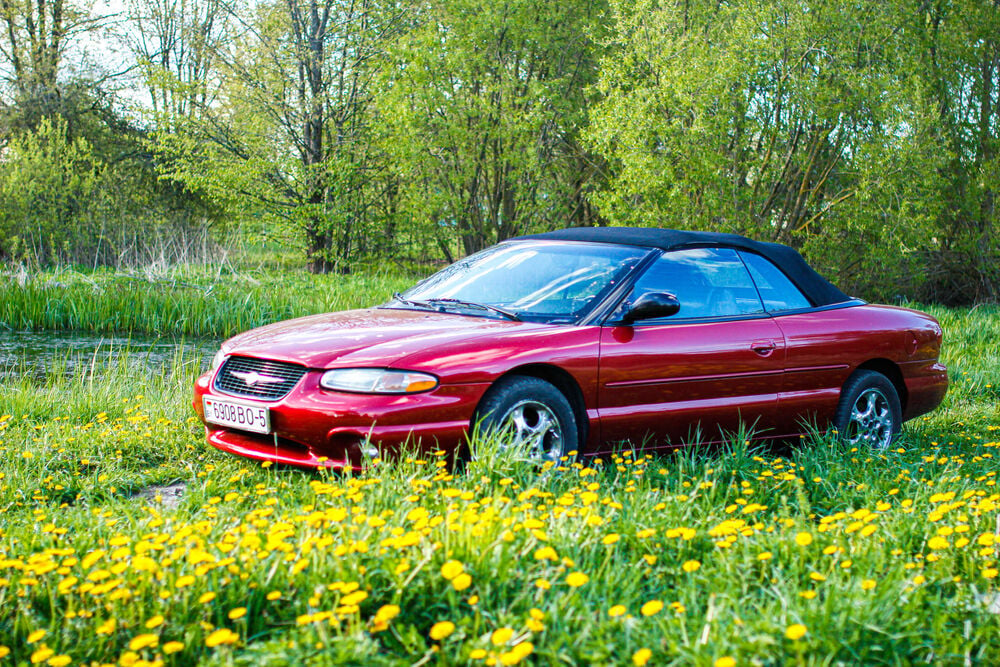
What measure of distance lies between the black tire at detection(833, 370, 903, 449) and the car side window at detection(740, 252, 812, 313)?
0.60 metres

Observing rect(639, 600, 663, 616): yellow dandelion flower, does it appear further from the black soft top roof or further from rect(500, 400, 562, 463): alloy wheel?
the black soft top roof

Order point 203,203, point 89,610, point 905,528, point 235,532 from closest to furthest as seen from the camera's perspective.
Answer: point 89,610
point 235,532
point 905,528
point 203,203

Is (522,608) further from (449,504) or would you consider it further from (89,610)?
(89,610)

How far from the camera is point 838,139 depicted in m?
17.0

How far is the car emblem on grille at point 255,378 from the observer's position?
4.61 metres

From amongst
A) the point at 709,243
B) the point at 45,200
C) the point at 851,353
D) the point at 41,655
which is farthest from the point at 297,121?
the point at 41,655

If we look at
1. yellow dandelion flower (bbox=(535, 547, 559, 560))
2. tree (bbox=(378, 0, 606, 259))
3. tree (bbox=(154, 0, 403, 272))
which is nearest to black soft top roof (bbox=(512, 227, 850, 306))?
yellow dandelion flower (bbox=(535, 547, 559, 560))

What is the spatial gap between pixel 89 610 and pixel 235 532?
606 mm

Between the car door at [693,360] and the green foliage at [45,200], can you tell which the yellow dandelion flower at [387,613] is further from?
the green foliage at [45,200]

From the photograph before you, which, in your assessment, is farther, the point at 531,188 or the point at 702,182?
the point at 531,188

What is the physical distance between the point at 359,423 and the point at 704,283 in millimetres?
2377

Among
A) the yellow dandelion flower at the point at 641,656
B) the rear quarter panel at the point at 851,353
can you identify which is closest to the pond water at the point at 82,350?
the rear quarter panel at the point at 851,353

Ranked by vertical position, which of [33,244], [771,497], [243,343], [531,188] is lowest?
[771,497]

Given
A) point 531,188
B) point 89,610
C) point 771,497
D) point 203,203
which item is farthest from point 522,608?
point 203,203
